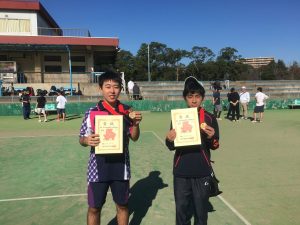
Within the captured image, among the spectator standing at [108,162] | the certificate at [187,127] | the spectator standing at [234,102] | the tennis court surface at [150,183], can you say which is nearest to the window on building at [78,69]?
the spectator standing at [234,102]

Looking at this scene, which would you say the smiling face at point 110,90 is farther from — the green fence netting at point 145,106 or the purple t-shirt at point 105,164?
the green fence netting at point 145,106

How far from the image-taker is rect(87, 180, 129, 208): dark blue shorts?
3521 mm

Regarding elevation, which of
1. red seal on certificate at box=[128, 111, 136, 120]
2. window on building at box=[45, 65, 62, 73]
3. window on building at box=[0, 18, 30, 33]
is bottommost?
red seal on certificate at box=[128, 111, 136, 120]

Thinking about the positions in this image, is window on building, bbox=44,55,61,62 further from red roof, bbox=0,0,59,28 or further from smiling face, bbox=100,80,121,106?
smiling face, bbox=100,80,121,106

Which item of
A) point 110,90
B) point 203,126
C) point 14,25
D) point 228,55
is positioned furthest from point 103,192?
point 228,55

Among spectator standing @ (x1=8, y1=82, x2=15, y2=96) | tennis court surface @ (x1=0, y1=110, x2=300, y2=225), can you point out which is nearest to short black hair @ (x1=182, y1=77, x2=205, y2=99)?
tennis court surface @ (x1=0, y1=110, x2=300, y2=225)

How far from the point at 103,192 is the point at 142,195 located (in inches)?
85.4

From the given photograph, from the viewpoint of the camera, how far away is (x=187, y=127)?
345 cm

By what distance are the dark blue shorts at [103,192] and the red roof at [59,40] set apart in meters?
27.6

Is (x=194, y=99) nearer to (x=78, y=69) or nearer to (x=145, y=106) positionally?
(x=145, y=106)

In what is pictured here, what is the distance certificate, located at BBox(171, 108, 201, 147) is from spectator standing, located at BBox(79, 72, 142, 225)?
405mm

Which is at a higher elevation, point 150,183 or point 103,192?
point 103,192

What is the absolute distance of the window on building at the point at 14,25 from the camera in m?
31.1

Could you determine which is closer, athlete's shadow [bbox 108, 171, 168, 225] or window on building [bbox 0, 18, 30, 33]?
athlete's shadow [bbox 108, 171, 168, 225]
